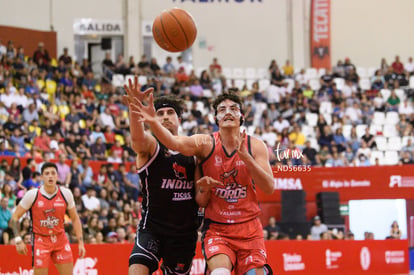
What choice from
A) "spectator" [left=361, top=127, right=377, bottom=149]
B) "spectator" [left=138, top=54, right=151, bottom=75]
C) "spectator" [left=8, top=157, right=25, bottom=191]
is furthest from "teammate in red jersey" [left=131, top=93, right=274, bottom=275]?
"spectator" [left=138, top=54, right=151, bottom=75]

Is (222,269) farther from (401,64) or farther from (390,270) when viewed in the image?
(401,64)

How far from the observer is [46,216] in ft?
33.6

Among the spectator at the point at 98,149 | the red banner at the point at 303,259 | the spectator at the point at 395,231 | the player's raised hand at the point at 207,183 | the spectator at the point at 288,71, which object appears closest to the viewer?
the player's raised hand at the point at 207,183

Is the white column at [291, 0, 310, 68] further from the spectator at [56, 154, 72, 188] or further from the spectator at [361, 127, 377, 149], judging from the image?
the spectator at [56, 154, 72, 188]

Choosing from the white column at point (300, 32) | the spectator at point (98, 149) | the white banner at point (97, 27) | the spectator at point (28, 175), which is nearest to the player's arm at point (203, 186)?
the spectator at point (28, 175)

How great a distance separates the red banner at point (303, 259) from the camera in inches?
521

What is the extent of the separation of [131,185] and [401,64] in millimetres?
14641

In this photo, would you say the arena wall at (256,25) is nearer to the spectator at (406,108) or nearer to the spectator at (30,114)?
the spectator at (406,108)

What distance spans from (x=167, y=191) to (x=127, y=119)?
16.2 metres

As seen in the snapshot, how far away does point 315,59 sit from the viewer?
101 ft

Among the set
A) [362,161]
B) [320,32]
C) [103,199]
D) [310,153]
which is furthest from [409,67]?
[103,199]

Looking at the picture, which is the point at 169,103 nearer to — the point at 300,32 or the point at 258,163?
the point at 258,163

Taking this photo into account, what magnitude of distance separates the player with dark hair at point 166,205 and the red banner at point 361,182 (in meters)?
13.4

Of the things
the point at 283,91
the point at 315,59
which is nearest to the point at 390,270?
the point at 283,91
